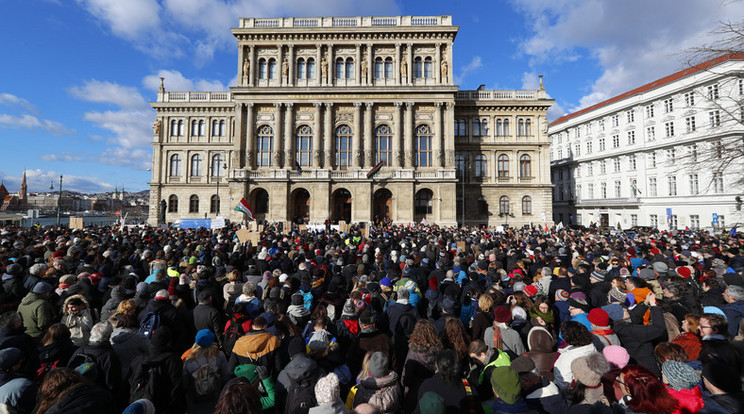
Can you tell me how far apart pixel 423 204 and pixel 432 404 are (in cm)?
3683

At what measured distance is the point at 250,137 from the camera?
3791 centimetres

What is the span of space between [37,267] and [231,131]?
1542 inches

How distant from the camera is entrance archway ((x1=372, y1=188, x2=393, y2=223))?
3856 cm

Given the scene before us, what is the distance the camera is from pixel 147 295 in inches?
254

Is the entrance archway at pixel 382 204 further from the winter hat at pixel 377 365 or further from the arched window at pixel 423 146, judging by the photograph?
the winter hat at pixel 377 365

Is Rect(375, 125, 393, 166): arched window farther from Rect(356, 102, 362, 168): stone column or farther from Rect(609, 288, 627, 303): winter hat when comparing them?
Rect(609, 288, 627, 303): winter hat

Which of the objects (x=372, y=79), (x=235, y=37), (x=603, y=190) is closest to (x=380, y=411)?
(x=372, y=79)

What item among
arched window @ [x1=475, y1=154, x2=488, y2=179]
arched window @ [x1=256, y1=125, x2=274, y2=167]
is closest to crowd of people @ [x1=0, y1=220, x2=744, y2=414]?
arched window @ [x1=256, y1=125, x2=274, y2=167]

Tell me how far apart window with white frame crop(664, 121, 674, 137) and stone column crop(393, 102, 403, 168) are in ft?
103

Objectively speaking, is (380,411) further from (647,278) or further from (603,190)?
(603,190)

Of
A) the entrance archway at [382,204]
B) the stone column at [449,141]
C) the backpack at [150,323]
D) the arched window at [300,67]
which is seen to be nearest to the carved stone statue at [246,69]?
the arched window at [300,67]

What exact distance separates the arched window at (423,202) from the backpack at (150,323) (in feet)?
114

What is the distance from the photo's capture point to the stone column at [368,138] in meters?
37.5

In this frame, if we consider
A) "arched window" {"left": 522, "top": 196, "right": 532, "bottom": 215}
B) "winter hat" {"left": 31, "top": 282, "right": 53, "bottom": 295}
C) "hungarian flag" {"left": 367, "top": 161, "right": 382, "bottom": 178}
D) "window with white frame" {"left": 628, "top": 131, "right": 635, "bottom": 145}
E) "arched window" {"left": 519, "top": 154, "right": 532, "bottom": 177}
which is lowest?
"winter hat" {"left": 31, "top": 282, "right": 53, "bottom": 295}
